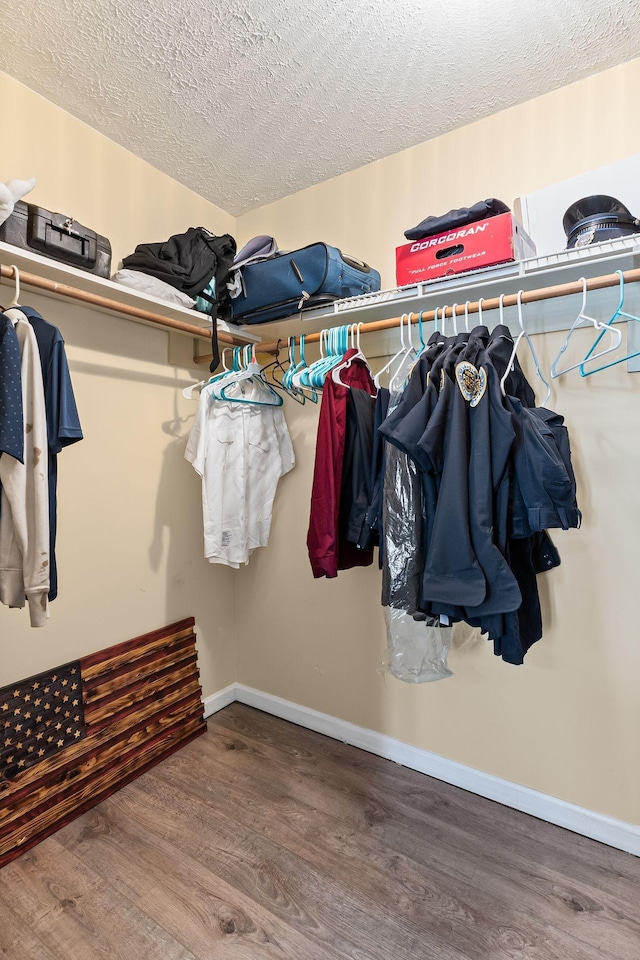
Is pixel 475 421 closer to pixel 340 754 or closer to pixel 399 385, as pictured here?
pixel 399 385

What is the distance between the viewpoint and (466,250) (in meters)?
1.51

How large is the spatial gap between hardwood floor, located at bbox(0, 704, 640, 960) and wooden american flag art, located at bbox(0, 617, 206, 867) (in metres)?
0.08

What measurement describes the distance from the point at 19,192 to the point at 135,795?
6.74 feet

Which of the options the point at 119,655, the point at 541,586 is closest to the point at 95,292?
the point at 119,655

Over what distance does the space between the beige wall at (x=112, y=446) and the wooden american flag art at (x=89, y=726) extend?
8 centimetres

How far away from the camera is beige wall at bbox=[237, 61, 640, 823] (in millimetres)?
1608

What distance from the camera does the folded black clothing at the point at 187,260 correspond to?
184 cm

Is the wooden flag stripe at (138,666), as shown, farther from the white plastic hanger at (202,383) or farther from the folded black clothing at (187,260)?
the folded black clothing at (187,260)

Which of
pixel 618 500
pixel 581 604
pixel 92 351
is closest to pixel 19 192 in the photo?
pixel 92 351

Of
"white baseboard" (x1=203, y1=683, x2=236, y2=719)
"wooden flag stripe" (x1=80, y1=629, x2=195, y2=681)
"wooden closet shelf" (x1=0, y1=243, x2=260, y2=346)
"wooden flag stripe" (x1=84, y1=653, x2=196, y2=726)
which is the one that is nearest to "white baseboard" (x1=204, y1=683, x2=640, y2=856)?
"white baseboard" (x1=203, y1=683, x2=236, y2=719)

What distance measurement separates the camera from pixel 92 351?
1890 mm

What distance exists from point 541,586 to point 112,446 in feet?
5.64

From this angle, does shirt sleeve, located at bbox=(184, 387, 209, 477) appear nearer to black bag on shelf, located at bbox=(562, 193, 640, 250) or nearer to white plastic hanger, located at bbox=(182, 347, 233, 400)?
white plastic hanger, located at bbox=(182, 347, 233, 400)

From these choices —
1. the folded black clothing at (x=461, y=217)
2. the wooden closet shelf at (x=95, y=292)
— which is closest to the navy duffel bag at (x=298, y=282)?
the wooden closet shelf at (x=95, y=292)
